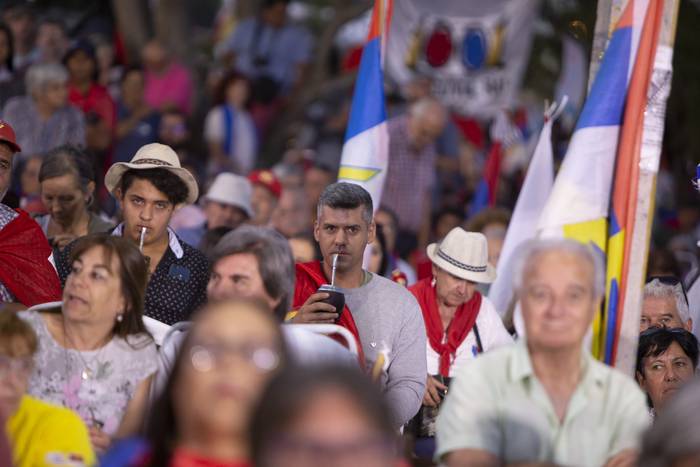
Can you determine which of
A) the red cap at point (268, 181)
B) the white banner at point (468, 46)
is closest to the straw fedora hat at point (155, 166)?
the red cap at point (268, 181)

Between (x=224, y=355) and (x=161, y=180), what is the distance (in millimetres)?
3753

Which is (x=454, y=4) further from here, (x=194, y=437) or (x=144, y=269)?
(x=194, y=437)

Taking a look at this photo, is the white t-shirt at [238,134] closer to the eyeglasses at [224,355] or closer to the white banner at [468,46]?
the white banner at [468,46]

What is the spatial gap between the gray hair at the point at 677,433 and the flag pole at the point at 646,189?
2138 mm

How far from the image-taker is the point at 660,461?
13.5 ft

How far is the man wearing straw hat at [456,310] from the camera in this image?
27.3 ft

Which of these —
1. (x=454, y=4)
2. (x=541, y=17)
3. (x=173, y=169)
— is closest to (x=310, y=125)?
(x=454, y=4)

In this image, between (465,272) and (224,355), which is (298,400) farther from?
(465,272)

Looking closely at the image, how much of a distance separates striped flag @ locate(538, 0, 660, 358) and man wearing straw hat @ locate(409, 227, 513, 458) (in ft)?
5.82

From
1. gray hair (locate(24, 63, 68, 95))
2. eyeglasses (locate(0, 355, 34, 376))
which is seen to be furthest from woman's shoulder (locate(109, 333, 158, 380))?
gray hair (locate(24, 63, 68, 95))

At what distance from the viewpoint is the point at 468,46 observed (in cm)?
1669

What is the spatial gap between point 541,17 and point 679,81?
7.61 feet

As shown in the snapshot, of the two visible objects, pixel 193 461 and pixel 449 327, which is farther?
pixel 449 327

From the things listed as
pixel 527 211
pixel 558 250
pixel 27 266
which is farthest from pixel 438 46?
pixel 558 250
